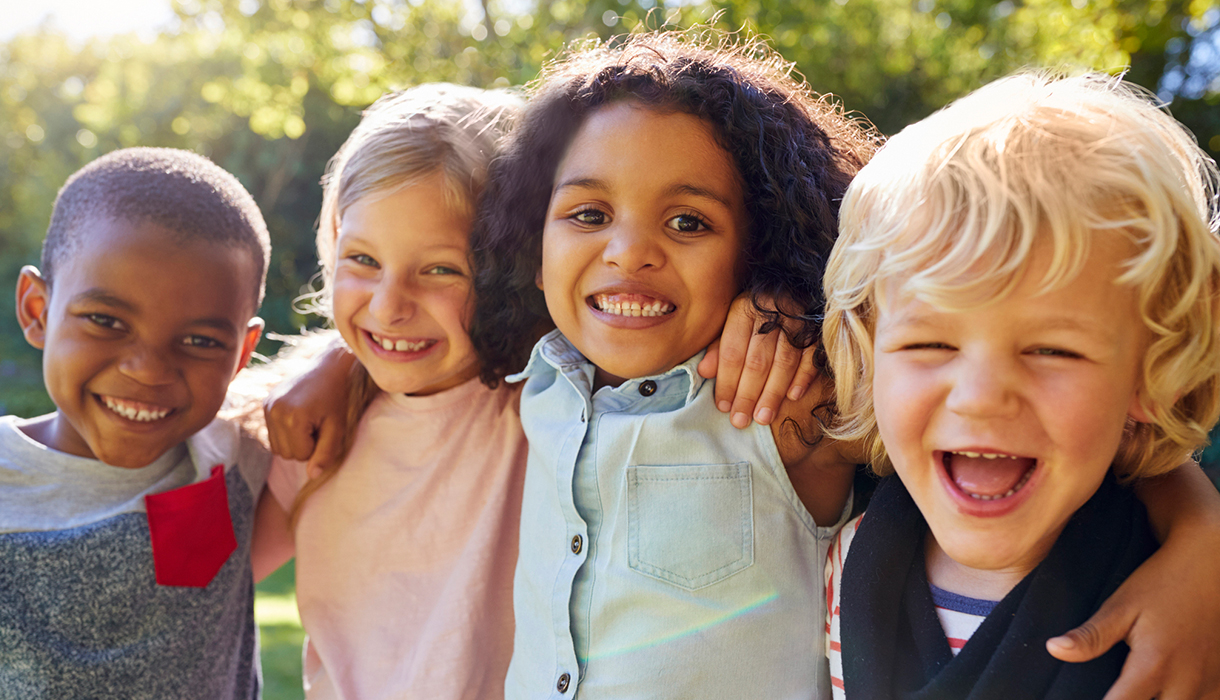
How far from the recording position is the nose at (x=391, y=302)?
6.73 feet

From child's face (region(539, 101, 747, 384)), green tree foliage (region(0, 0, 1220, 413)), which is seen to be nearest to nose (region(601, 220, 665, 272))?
child's face (region(539, 101, 747, 384))

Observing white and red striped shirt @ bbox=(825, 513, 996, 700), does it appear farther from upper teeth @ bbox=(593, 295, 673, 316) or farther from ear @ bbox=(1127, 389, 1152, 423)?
upper teeth @ bbox=(593, 295, 673, 316)

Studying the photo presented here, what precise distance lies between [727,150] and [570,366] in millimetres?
604

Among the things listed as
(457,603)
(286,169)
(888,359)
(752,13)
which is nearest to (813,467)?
(888,359)

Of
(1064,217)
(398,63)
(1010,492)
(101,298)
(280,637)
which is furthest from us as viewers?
(398,63)

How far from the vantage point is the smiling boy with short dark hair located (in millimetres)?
1899

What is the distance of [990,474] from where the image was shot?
138 centimetres

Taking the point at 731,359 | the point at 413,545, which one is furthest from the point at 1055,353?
the point at 413,545

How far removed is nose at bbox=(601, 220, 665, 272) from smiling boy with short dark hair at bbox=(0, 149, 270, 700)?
3.25 feet

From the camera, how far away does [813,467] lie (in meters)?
1.79

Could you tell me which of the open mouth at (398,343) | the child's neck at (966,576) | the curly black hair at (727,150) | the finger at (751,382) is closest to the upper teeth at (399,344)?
the open mouth at (398,343)

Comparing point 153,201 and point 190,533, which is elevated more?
point 153,201

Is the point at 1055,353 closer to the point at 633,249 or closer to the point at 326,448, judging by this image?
the point at 633,249

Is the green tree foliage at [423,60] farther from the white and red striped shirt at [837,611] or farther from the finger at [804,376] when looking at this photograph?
the white and red striped shirt at [837,611]
